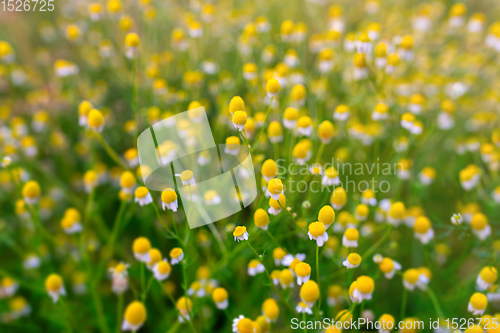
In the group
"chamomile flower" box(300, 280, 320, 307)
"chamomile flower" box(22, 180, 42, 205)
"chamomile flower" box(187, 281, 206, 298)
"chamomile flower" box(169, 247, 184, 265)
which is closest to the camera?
"chamomile flower" box(300, 280, 320, 307)

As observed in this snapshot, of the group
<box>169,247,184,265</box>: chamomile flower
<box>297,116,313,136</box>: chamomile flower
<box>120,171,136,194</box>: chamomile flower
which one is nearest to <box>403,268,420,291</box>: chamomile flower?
<box>297,116,313,136</box>: chamomile flower

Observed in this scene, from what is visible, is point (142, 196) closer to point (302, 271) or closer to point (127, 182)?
point (127, 182)

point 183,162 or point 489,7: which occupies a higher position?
point 183,162

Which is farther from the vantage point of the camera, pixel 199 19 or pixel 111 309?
pixel 199 19

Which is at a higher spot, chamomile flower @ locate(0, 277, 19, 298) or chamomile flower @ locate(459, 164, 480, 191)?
chamomile flower @ locate(459, 164, 480, 191)

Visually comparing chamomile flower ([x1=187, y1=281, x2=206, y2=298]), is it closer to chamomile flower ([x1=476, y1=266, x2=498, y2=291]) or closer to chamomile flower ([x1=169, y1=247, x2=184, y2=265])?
chamomile flower ([x1=169, y1=247, x2=184, y2=265])

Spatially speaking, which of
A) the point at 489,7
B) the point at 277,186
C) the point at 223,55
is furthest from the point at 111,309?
the point at 489,7

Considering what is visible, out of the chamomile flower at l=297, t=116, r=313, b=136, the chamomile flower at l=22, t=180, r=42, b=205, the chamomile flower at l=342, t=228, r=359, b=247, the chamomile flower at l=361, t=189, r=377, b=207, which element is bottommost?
the chamomile flower at l=361, t=189, r=377, b=207

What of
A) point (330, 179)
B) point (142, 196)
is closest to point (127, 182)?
point (142, 196)

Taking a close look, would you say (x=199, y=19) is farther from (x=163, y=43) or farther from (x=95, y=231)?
(x=95, y=231)
